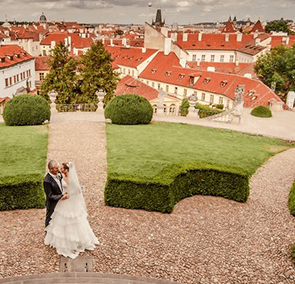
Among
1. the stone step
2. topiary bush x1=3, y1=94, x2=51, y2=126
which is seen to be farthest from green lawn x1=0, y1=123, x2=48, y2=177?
the stone step

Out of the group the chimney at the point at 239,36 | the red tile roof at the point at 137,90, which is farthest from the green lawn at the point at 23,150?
the chimney at the point at 239,36

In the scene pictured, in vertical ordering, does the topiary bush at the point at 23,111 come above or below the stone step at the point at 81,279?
above

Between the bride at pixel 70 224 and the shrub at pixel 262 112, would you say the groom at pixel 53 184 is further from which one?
the shrub at pixel 262 112

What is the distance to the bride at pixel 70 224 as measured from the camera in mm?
6895

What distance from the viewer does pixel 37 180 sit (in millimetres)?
9367

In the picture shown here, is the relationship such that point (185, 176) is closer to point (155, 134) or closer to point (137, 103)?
point (155, 134)

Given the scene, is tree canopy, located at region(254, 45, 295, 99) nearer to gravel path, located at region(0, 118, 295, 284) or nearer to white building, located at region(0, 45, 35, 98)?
gravel path, located at region(0, 118, 295, 284)

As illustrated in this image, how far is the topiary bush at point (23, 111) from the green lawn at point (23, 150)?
1050mm

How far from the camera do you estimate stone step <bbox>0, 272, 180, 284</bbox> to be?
6.74m

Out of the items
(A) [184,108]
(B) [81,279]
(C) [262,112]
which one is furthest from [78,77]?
(B) [81,279]

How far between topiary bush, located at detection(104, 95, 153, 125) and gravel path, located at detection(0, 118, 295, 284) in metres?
8.91

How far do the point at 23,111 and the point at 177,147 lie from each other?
1031 cm

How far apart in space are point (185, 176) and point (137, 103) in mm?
10801

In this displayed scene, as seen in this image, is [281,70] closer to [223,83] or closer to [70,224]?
[223,83]
